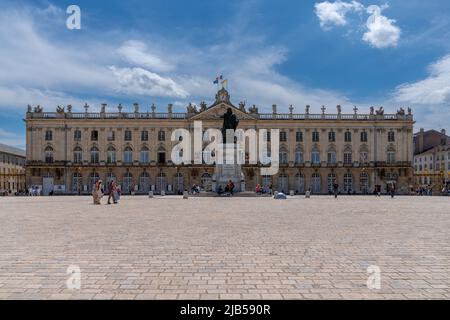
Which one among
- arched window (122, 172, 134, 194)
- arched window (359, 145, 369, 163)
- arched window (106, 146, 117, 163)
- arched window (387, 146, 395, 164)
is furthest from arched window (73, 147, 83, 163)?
arched window (387, 146, 395, 164)

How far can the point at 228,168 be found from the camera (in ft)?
132

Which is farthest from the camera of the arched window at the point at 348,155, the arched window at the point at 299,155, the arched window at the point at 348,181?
the arched window at the point at 348,155

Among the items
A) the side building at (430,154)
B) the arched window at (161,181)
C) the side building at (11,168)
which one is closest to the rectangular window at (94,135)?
the arched window at (161,181)

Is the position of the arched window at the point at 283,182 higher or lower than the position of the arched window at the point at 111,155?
lower

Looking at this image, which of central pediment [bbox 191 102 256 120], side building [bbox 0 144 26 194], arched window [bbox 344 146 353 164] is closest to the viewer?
central pediment [bbox 191 102 256 120]

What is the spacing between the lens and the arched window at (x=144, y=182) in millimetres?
68438

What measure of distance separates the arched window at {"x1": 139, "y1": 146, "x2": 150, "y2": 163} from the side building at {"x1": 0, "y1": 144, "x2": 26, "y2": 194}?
2567 cm

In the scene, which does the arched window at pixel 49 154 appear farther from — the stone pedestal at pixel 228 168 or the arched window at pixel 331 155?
the arched window at pixel 331 155

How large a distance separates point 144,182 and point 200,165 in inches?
371

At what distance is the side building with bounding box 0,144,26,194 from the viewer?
268 ft

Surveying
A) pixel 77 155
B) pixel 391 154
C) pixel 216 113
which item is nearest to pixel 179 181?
pixel 216 113

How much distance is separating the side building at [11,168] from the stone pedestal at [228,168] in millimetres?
52997

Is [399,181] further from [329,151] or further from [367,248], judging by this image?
[367,248]

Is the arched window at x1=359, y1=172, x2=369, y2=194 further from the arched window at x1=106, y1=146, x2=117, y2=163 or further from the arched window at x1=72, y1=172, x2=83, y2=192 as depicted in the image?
the arched window at x1=72, y1=172, x2=83, y2=192
